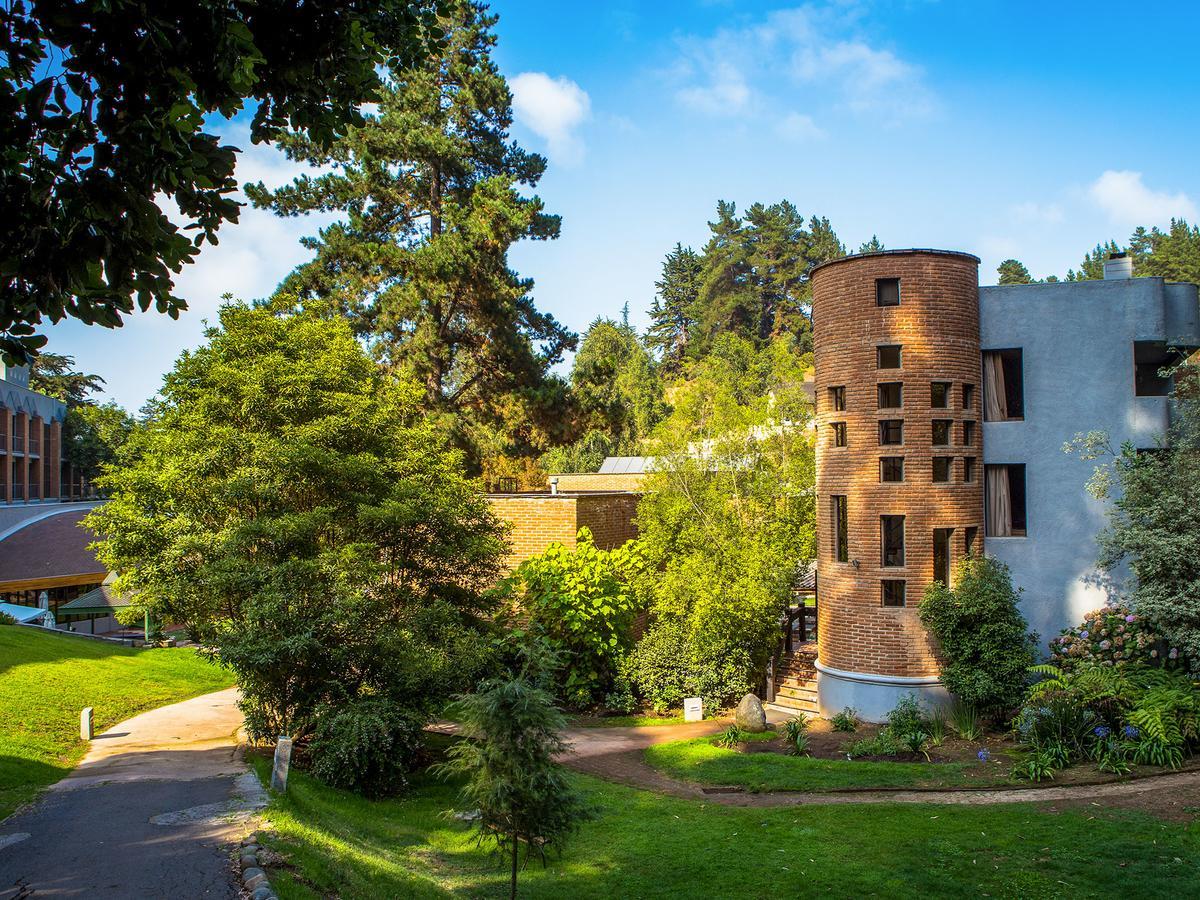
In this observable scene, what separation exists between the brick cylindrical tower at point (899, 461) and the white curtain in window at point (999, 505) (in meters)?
0.35

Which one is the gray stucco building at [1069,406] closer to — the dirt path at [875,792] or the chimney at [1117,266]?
the chimney at [1117,266]

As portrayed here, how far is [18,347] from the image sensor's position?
542 cm

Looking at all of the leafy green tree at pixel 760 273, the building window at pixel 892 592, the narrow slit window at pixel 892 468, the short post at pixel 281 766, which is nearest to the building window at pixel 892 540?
the building window at pixel 892 592

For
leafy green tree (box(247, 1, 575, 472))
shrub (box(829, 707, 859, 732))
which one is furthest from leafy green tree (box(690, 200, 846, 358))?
shrub (box(829, 707, 859, 732))

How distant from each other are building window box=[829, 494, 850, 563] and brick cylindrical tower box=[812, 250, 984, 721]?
0.85ft

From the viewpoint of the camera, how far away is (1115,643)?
16406mm

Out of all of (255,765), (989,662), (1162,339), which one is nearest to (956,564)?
(989,662)

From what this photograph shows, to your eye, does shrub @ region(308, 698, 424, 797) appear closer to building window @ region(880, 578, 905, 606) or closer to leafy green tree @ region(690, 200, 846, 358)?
building window @ region(880, 578, 905, 606)

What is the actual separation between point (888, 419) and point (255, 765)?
1426cm

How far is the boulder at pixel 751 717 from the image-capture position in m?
17.9

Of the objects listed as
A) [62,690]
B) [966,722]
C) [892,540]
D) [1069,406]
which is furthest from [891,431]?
[62,690]

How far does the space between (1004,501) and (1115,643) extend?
3806 millimetres

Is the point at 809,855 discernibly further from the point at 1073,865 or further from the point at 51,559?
the point at 51,559

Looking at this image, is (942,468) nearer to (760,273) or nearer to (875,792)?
(875,792)
